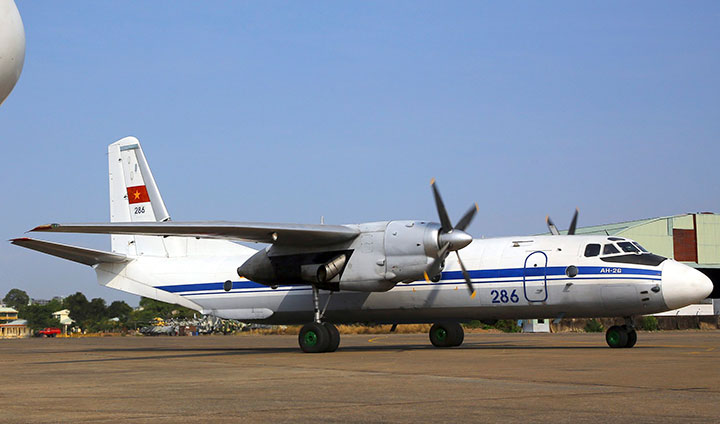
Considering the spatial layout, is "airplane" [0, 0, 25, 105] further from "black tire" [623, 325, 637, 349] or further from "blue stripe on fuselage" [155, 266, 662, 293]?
"black tire" [623, 325, 637, 349]

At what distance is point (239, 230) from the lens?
65.8ft

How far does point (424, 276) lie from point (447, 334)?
17.6 feet

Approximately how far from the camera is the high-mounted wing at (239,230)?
18750mm

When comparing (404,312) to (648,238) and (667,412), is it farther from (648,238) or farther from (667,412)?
(648,238)

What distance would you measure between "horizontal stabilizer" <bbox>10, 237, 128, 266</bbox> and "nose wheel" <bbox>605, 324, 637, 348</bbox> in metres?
16.7

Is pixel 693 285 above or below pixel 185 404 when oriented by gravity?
above

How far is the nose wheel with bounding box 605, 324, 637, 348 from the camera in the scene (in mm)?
21344

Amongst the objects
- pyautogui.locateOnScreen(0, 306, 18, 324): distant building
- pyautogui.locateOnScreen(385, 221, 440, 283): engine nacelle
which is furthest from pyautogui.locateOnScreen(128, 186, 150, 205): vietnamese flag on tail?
pyautogui.locateOnScreen(0, 306, 18, 324): distant building

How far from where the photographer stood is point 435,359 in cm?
1736

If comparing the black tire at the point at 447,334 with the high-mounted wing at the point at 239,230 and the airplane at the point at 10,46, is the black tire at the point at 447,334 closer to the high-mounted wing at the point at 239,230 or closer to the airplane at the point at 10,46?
the high-mounted wing at the point at 239,230

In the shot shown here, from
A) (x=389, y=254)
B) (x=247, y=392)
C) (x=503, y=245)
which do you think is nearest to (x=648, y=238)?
(x=503, y=245)

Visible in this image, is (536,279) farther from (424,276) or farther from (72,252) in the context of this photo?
(72,252)

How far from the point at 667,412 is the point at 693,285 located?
560 inches

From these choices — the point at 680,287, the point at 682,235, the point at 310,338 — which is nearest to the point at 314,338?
the point at 310,338
